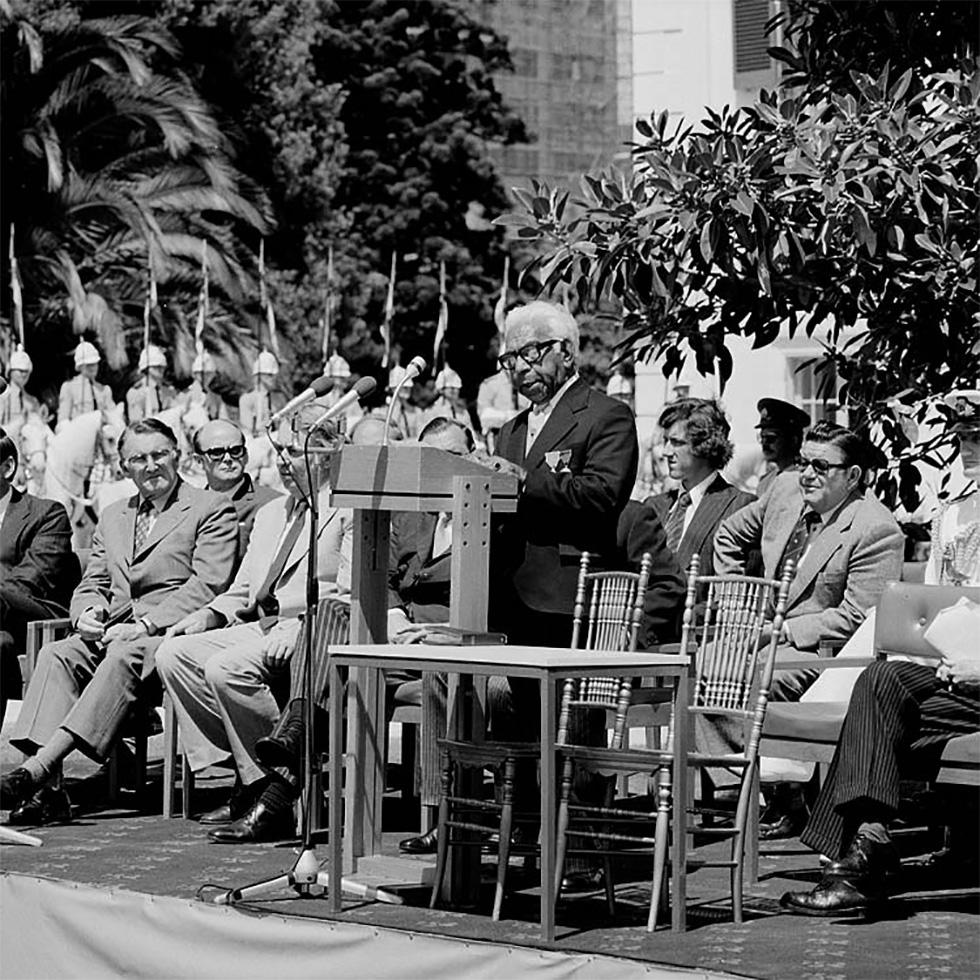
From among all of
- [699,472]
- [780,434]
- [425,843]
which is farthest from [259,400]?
[425,843]

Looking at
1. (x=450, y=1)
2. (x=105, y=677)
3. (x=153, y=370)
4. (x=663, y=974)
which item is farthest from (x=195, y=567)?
(x=450, y=1)

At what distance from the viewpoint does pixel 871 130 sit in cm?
722

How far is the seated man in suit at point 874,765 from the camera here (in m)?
5.56

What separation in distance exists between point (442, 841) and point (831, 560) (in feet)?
7.30

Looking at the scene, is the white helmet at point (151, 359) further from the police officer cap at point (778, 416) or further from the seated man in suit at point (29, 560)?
the police officer cap at point (778, 416)

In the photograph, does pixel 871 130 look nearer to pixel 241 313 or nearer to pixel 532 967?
pixel 532 967

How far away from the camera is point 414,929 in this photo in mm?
5281

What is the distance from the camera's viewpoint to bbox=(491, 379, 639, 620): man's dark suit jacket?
6.06m

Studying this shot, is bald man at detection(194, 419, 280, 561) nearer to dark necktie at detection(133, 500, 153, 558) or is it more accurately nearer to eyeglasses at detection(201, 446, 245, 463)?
eyeglasses at detection(201, 446, 245, 463)

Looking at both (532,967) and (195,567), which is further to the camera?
(195,567)

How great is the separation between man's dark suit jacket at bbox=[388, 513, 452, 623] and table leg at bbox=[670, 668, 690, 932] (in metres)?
2.27

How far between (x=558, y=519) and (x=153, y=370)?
42.0 feet

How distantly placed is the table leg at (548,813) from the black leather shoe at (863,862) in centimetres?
87

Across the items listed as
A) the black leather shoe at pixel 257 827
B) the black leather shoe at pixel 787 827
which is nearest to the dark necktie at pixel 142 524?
the black leather shoe at pixel 257 827
